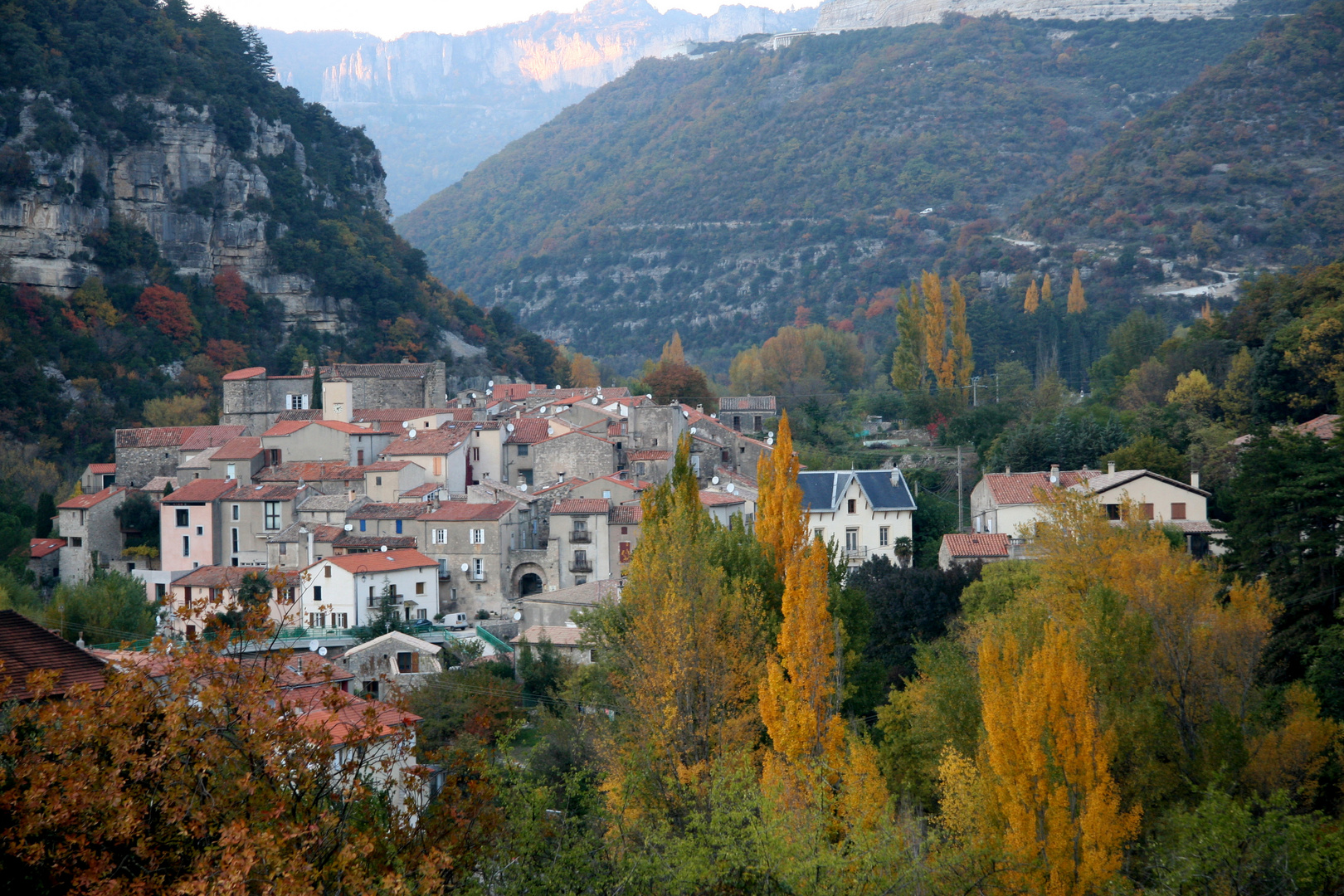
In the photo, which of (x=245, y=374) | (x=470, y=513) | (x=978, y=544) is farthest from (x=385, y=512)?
(x=978, y=544)

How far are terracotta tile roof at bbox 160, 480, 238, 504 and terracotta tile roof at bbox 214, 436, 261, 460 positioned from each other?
1342 millimetres

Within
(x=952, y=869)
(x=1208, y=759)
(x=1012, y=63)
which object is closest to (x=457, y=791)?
(x=952, y=869)

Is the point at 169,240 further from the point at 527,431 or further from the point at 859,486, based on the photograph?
the point at 859,486

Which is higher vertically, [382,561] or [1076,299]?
[1076,299]

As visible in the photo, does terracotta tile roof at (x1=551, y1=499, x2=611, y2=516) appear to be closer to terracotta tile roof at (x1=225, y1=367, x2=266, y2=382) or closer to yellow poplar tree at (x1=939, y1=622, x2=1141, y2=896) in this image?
terracotta tile roof at (x1=225, y1=367, x2=266, y2=382)

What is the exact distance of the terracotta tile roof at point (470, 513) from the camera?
45969 millimetres

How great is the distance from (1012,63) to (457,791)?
557 feet

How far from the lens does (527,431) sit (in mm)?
54906

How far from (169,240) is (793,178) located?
89.2 metres

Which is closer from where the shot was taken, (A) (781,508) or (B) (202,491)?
(A) (781,508)

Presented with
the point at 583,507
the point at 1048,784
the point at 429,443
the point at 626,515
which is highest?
the point at 429,443

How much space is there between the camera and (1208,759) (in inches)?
810

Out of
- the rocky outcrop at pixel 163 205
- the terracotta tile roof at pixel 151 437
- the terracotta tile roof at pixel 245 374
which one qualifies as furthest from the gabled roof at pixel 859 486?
the rocky outcrop at pixel 163 205

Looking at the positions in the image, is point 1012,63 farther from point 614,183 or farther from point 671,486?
point 671,486
